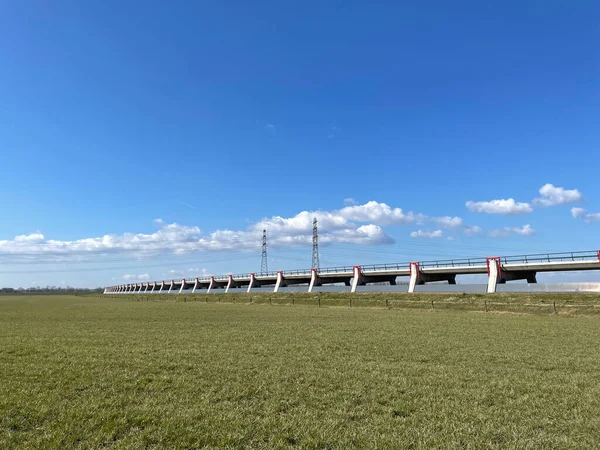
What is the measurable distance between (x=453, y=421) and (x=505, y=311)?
141ft

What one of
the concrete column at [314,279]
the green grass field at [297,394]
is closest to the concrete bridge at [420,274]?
the concrete column at [314,279]

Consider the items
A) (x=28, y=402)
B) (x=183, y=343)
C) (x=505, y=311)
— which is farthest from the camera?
(x=505, y=311)

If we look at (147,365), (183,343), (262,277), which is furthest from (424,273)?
(147,365)

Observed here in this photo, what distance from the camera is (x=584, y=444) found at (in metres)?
7.25

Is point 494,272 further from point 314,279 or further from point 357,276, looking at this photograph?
point 314,279

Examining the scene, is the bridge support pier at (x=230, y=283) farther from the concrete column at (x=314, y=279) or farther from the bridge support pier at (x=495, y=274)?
the bridge support pier at (x=495, y=274)

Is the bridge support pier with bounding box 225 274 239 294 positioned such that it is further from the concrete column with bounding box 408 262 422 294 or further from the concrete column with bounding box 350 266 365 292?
the concrete column with bounding box 408 262 422 294

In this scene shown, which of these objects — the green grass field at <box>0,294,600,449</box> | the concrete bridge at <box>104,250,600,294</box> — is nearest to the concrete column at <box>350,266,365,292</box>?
the concrete bridge at <box>104,250,600,294</box>

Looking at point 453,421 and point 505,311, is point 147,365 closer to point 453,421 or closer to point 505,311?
point 453,421

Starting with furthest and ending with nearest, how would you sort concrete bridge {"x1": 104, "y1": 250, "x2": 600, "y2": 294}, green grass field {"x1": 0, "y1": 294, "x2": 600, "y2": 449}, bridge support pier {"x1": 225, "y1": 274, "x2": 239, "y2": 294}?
bridge support pier {"x1": 225, "y1": 274, "x2": 239, "y2": 294} → concrete bridge {"x1": 104, "y1": 250, "x2": 600, "y2": 294} → green grass field {"x1": 0, "y1": 294, "x2": 600, "y2": 449}

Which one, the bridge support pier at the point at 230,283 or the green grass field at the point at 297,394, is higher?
the green grass field at the point at 297,394

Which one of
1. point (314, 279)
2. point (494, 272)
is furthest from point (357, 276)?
point (494, 272)

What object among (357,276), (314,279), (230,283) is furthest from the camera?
(230,283)

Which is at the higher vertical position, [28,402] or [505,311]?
[28,402]
